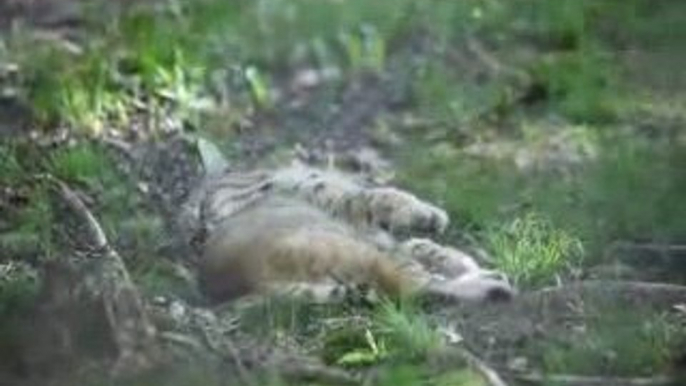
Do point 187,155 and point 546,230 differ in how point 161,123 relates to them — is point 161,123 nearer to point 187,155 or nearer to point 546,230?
point 187,155

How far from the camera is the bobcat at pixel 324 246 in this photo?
4.38 meters

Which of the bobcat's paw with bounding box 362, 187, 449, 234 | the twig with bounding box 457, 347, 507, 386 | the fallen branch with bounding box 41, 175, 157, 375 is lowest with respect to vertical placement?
the twig with bounding box 457, 347, 507, 386

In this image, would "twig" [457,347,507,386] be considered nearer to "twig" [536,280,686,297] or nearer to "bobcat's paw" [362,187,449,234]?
"twig" [536,280,686,297]

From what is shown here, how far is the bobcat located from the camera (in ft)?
14.4

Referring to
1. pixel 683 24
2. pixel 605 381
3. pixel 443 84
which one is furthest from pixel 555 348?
pixel 443 84

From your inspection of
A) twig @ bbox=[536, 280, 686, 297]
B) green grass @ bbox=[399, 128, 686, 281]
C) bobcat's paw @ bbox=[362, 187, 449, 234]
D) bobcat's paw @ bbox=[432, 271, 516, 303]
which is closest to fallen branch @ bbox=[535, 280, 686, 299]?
twig @ bbox=[536, 280, 686, 297]

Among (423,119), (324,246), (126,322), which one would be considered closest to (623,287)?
(324,246)

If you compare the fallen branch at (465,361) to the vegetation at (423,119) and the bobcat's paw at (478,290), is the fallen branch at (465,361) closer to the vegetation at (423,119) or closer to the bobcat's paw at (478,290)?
the vegetation at (423,119)

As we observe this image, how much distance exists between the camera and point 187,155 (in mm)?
6113

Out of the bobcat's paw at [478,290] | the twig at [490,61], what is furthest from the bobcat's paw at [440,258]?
the twig at [490,61]

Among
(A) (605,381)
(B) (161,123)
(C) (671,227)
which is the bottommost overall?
(A) (605,381)

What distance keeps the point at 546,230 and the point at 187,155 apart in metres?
1.83

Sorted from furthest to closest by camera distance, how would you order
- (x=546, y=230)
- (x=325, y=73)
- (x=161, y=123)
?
(x=325, y=73) < (x=161, y=123) < (x=546, y=230)

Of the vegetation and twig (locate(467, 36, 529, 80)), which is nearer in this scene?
the vegetation
